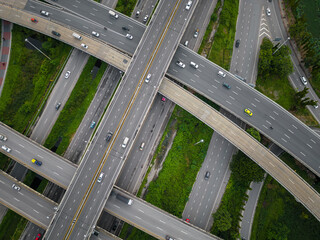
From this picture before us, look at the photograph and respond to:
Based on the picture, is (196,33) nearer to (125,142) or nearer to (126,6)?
(126,6)

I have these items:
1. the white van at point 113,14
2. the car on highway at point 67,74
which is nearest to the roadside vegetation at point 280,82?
the white van at point 113,14

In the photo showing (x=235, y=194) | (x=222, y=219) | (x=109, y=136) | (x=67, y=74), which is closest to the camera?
(x=222, y=219)

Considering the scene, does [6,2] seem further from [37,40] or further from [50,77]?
[50,77]

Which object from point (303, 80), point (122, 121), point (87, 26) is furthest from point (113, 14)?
point (303, 80)

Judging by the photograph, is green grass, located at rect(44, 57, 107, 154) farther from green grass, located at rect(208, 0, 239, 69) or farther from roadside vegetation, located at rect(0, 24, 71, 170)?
green grass, located at rect(208, 0, 239, 69)

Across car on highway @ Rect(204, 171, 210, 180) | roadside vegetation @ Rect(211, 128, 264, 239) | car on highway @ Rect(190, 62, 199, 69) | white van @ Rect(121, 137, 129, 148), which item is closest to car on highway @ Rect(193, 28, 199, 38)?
car on highway @ Rect(190, 62, 199, 69)

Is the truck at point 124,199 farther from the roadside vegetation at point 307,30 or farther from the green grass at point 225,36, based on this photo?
the roadside vegetation at point 307,30
